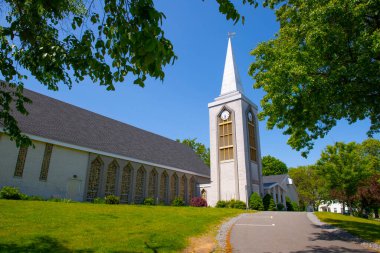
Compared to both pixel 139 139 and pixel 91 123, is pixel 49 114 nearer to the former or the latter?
pixel 91 123

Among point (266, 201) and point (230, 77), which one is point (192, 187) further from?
point (230, 77)

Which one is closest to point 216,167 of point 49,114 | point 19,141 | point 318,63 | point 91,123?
point 91,123

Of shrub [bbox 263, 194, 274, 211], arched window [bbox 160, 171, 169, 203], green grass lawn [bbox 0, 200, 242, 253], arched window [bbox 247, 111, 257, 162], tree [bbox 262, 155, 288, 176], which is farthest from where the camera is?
tree [bbox 262, 155, 288, 176]

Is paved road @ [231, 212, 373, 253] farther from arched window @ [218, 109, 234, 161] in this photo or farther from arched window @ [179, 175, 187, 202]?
arched window @ [179, 175, 187, 202]

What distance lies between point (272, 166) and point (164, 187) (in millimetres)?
42426

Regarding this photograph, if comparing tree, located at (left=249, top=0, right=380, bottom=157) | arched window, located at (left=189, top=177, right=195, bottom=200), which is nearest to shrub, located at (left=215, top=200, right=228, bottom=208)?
arched window, located at (left=189, top=177, right=195, bottom=200)

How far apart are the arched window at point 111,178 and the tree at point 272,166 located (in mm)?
48943

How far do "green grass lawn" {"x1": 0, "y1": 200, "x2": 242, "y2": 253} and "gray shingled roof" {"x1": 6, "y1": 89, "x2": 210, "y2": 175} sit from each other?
13.5 m

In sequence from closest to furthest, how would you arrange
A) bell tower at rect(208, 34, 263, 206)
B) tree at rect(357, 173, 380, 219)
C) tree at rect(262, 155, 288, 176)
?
tree at rect(357, 173, 380, 219), bell tower at rect(208, 34, 263, 206), tree at rect(262, 155, 288, 176)

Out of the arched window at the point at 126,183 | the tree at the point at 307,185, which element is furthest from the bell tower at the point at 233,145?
the tree at the point at 307,185

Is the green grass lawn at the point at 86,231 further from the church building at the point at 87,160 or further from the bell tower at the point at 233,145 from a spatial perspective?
the bell tower at the point at 233,145

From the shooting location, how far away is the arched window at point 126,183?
3127cm

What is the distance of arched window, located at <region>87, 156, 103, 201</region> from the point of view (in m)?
28.0

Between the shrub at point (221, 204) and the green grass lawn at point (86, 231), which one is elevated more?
the shrub at point (221, 204)
